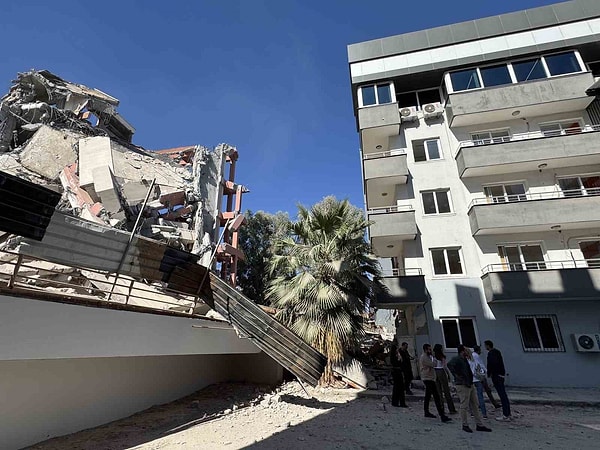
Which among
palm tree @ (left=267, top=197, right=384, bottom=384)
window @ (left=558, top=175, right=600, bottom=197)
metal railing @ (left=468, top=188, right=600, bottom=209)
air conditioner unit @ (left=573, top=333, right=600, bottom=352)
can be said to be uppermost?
window @ (left=558, top=175, right=600, bottom=197)

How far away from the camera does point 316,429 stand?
6824 mm

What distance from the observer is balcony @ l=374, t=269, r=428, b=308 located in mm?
12797

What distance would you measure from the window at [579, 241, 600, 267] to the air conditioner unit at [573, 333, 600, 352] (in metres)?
3.09

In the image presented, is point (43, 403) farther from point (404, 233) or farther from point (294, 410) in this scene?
point (404, 233)

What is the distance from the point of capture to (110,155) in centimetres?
1872

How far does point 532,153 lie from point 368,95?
8.66 metres

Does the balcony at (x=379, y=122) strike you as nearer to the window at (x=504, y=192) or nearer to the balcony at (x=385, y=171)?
the balcony at (x=385, y=171)

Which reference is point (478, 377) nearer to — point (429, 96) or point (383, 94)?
point (383, 94)

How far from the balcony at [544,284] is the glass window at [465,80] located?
9726 mm

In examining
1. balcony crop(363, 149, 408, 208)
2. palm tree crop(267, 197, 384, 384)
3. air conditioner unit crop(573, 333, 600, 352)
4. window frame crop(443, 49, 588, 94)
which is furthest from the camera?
window frame crop(443, 49, 588, 94)

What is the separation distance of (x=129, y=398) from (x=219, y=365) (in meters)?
4.58

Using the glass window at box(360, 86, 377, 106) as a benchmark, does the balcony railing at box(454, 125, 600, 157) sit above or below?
below

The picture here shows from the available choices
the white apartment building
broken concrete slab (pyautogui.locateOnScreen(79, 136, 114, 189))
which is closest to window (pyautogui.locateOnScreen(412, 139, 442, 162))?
the white apartment building

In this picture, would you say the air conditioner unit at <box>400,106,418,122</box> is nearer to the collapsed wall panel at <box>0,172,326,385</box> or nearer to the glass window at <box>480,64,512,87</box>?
the glass window at <box>480,64,512,87</box>
